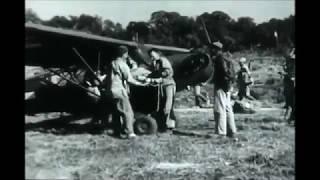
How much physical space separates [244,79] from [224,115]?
48cm

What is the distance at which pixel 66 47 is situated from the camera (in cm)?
654

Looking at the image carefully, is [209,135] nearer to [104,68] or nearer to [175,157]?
[175,157]

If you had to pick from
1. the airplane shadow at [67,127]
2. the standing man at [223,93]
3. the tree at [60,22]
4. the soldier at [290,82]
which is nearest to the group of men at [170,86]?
the standing man at [223,93]

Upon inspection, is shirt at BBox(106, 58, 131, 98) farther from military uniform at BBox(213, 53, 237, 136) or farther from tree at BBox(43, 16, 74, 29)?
military uniform at BBox(213, 53, 237, 136)

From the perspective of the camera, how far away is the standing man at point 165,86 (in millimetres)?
6707

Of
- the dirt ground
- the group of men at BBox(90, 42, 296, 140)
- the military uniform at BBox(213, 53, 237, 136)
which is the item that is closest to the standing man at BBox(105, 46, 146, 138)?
the group of men at BBox(90, 42, 296, 140)

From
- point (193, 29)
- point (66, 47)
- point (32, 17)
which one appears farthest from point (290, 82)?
point (32, 17)

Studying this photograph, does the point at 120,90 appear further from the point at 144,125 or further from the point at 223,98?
the point at 223,98

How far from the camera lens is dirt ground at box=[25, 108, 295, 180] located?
6.21 m

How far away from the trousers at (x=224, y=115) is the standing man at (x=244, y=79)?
0.57 ft

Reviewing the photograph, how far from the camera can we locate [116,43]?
6527 mm

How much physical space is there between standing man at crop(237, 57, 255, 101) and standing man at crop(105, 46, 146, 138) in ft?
4.09

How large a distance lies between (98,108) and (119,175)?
0.97m
